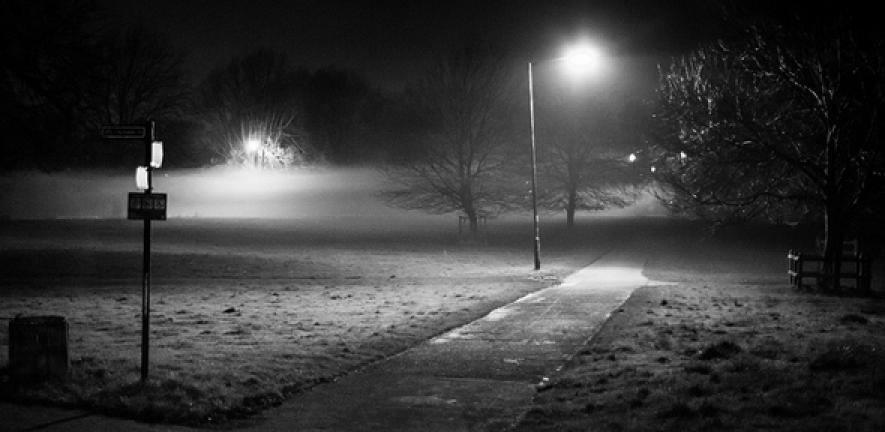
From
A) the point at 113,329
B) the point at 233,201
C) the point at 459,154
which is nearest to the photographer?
the point at 113,329

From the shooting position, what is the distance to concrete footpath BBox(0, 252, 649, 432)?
806cm

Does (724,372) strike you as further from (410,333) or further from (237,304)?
(237,304)

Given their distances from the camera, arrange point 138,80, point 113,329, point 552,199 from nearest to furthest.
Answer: point 113,329 < point 138,80 < point 552,199

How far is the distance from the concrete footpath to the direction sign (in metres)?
3.07

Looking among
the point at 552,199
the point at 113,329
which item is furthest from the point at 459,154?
the point at 113,329

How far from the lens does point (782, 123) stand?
74.4 feet

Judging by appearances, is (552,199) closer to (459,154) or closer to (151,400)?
(459,154)

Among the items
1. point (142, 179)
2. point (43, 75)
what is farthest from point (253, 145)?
point (142, 179)

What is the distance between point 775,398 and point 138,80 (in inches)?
1829

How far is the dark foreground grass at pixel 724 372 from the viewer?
305 inches

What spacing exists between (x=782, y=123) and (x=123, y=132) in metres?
18.3

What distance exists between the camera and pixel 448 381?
999cm

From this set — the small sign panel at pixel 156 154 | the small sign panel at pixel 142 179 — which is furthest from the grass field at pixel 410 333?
the small sign panel at pixel 156 154

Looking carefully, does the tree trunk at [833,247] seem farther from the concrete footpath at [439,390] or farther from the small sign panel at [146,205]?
the small sign panel at [146,205]
